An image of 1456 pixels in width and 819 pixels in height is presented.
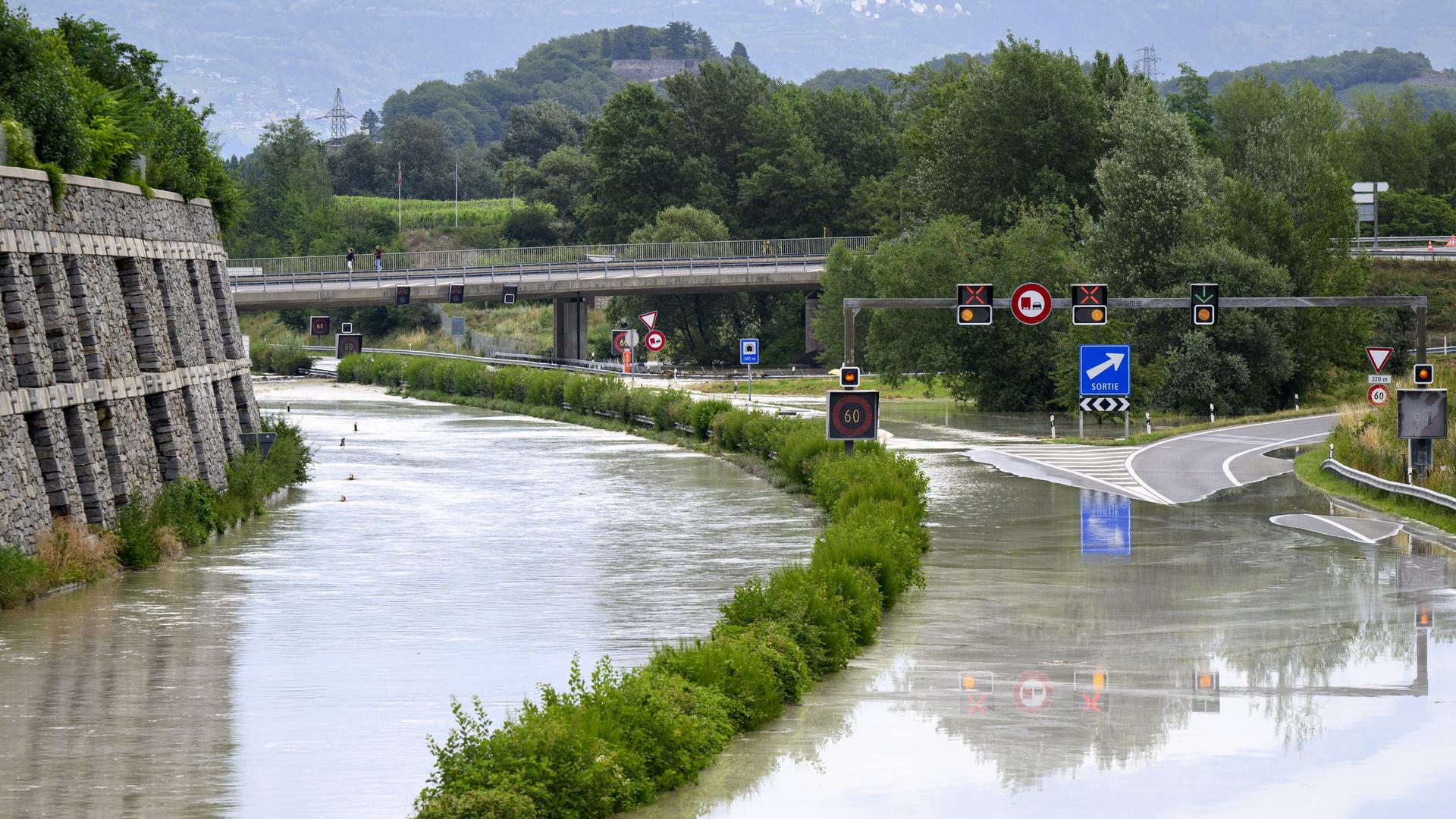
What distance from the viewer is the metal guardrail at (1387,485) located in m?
34.0

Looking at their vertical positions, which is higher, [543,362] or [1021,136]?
[1021,136]

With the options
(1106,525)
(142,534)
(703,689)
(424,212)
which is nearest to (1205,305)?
(1106,525)

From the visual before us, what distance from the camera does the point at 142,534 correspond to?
29344 mm

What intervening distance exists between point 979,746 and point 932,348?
192 ft

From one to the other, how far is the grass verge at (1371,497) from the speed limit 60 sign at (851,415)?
36.4 feet

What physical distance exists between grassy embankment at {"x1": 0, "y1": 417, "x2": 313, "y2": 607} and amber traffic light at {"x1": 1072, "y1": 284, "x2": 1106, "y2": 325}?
67.2 ft

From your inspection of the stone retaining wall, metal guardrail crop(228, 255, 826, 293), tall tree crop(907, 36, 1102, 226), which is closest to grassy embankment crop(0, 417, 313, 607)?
the stone retaining wall

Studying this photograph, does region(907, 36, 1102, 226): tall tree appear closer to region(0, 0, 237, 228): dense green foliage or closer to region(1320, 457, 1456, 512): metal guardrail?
region(1320, 457, 1456, 512): metal guardrail

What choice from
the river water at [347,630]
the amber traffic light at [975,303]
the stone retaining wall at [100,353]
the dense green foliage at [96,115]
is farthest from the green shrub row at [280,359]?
the amber traffic light at [975,303]

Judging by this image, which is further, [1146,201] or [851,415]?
[1146,201]

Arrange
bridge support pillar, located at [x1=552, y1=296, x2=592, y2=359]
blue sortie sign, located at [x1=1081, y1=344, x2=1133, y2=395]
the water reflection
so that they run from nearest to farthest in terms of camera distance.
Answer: the water reflection
blue sortie sign, located at [x1=1081, y1=344, x2=1133, y2=395]
bridge support pillar, located at [x1=552, y1=296, x2=592, y2=359]

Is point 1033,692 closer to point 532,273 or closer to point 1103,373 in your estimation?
point 1103,373

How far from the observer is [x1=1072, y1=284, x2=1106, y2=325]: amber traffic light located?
43.2 metres

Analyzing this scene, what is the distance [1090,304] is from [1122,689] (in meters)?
26.2
